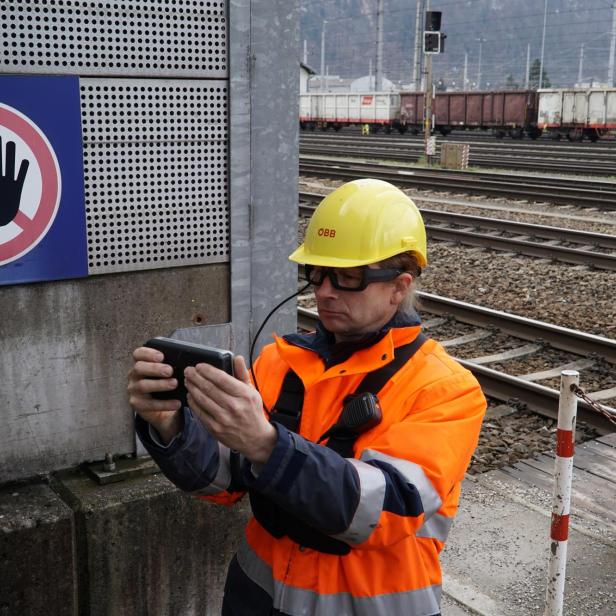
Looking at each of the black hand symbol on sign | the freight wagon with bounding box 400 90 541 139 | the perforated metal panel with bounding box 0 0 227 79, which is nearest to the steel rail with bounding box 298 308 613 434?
the perforated metal panel with bounding box 0 0 227 79

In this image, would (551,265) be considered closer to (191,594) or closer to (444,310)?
(444,310)

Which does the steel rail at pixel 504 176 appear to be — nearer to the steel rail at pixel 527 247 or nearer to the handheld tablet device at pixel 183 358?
the steel rail at pixel 527 247

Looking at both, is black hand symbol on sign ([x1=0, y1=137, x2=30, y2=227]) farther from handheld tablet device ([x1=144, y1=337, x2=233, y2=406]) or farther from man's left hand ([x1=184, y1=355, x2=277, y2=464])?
man's left hand ([x1=184, y1=355, x2=277, y2=464])

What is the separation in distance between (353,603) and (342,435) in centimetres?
48

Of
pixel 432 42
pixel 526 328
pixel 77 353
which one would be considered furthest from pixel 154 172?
pixel 432 42

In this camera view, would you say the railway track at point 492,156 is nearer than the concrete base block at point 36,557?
No

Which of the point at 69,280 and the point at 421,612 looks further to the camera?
the point at 69,280

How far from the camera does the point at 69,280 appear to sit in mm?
3768

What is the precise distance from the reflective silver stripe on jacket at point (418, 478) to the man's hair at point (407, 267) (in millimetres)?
548

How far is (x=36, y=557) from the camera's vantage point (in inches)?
141

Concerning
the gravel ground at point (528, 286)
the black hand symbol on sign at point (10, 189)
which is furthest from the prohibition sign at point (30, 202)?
the gravel ground at point (528, 286)

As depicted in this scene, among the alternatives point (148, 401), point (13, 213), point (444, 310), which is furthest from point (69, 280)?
point (444, 310)

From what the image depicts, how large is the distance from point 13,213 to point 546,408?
17.1 ft

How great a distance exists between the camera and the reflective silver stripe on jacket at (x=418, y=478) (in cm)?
240
